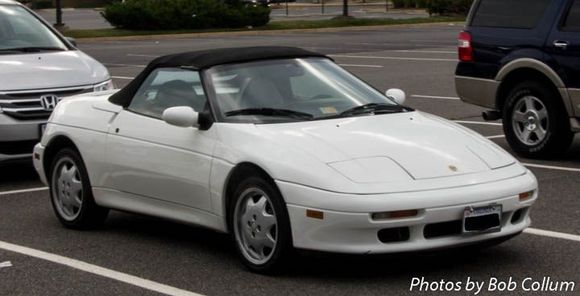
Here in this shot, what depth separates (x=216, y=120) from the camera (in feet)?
24.3

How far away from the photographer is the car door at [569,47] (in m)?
10.9

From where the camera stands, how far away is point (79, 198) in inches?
335

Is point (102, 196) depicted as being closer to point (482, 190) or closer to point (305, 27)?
point (482, 190)

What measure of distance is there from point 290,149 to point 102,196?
198cm

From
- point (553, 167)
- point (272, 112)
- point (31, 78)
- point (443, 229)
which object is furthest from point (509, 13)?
point (443, 229)

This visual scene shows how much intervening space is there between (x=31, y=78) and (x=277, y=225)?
195 inches

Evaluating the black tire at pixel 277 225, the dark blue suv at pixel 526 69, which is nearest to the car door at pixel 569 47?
the dark blue suv at pixel 526 69

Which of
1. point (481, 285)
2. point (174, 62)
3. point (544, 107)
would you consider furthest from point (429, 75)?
point (481, 285)

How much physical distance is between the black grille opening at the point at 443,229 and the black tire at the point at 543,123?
495 cm

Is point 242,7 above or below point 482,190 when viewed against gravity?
below

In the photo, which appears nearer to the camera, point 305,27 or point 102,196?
point 102,196

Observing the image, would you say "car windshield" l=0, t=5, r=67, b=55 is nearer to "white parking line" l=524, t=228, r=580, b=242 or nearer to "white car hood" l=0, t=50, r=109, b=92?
"white car hood" l=0, t=50, r=109, b=92

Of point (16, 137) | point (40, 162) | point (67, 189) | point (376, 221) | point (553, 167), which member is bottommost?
point (553, 167)

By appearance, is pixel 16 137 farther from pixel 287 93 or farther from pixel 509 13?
pixel 509 13
